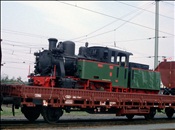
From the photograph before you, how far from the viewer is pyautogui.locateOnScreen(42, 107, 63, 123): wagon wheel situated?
1444cm

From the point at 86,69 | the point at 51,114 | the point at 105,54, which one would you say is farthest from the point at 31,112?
the point at 105,54

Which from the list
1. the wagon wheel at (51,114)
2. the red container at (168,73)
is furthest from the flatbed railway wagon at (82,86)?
the red container at (168,73)

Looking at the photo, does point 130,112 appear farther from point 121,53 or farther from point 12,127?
point 12,127

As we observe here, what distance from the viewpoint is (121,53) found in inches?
723

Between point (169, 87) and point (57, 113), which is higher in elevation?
point (169, 87)

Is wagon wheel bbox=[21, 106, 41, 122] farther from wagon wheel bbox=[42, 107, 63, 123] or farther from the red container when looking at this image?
the red container

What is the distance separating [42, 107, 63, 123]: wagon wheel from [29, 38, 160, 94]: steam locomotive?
4.02ft

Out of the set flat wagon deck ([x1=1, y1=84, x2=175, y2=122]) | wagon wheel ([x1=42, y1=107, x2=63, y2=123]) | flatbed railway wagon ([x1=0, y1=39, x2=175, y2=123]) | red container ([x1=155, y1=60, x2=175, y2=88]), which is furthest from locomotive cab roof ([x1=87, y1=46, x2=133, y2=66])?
red container ([x1=155, y1=60, x2=175, y2=88])

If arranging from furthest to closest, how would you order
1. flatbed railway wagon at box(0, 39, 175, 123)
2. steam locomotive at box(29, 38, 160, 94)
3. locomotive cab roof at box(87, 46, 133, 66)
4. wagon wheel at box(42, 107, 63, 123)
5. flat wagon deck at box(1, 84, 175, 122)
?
locomotive cab roof at box(87, 46, 133, 66) → steam locomotive at box(29, 38, 160, 94) → wagon wheel at box(42, 107, 63, 123) → flatbed railway wagon at box(0, 39, 175, 123) → flat wagon deck at box(1, 84, 175, 122)

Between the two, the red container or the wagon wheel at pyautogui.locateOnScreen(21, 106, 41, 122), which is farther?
the red container

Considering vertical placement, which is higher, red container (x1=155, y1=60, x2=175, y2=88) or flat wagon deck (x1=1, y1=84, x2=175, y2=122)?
red container (x1=155, y1=60, x2=175, y2=88)

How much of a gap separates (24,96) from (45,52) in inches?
150

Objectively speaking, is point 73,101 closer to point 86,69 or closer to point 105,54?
point 86,69

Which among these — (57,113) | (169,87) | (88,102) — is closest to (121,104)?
(88,102)
